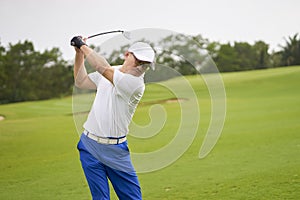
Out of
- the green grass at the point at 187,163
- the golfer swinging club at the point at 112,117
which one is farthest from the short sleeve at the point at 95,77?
the green grass at the point at 187,163

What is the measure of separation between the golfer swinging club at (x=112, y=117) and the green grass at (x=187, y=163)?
87 centimetres

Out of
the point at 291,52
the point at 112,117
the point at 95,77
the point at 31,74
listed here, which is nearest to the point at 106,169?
the point at 112,117

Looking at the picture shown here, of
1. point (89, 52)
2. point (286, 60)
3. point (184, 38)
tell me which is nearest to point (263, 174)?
point (184, 38)

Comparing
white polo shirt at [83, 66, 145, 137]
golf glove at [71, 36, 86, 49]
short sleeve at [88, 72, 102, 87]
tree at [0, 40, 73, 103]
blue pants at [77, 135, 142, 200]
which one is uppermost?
golf glove at [71, 36, 86, 49]

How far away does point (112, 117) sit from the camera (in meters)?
3.11

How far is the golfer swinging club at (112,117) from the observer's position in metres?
3.02

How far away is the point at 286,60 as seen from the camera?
3575 cm

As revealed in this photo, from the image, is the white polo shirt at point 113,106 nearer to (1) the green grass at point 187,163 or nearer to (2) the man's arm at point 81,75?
(2) the man's arm at point 81,75

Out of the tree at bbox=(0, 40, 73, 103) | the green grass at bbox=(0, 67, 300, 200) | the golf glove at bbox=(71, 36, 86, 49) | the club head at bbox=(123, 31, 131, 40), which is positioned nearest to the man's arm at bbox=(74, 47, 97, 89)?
the golf glove at bbox=(71, 36, 86, 49)

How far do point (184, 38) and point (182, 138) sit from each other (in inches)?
34.1

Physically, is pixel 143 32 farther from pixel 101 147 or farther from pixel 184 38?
pixel 101 147

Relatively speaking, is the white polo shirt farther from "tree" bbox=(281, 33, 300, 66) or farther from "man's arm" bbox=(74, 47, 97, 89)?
"tree" bbox=(281, 33, 300, 66)

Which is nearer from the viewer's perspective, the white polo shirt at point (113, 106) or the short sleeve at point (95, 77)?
the white polo shirt at point (113, 106)

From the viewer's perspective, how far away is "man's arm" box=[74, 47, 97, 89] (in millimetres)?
3287
